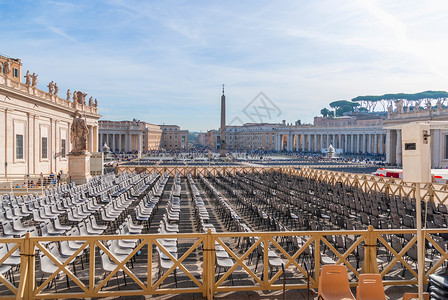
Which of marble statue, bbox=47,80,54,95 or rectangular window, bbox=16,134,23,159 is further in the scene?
marble statue, bbox=47,80,54,95

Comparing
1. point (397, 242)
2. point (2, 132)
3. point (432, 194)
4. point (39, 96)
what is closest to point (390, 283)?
point (397, 242)

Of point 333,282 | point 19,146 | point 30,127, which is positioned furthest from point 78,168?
point 333,282

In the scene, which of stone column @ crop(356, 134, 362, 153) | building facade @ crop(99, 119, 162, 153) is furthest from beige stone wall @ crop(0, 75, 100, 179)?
stone column @ crop(356, 134, 362, 153)

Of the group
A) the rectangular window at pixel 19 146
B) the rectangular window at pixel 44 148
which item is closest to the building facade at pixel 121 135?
the rectangular window at pixel 44 148

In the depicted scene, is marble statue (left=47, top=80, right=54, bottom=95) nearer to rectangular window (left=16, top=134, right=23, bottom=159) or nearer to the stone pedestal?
rectangular window (left=16, top=134, right=23, bottom=159)

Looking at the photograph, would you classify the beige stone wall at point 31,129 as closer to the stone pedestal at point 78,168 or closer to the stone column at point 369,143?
the stone pedestal at point 78,168

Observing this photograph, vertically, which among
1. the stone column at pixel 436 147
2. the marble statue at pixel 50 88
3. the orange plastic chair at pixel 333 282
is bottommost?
the orange plastic chair at pixel 333 282

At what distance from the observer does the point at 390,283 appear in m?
7.11

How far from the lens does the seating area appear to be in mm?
7553

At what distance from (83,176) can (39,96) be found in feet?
51.5

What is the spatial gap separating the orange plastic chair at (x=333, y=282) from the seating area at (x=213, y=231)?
339 mm

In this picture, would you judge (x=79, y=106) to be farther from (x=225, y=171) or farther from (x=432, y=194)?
(x=432, y=194)

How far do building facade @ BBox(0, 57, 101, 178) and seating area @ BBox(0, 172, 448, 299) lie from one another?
13.8 meters

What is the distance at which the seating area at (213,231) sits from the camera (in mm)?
7553
